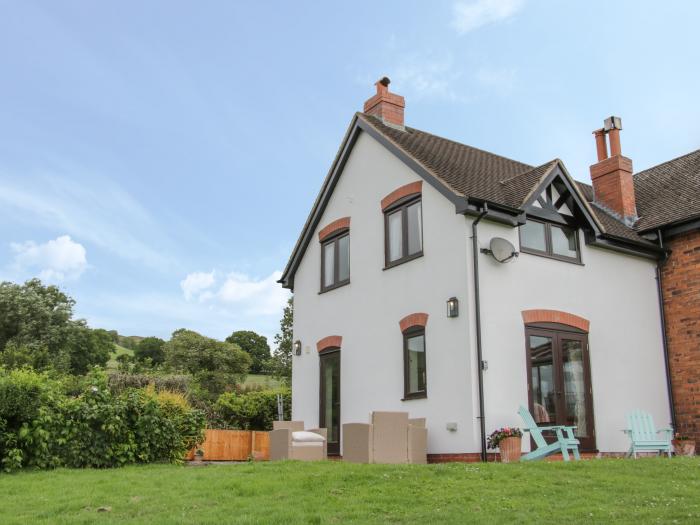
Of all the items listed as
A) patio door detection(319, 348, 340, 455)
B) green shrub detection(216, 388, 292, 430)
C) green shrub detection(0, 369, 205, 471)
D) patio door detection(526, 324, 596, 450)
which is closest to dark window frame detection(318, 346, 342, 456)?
patio door detection(319, 348, 340, 455)

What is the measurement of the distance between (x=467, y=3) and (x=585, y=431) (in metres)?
8.42

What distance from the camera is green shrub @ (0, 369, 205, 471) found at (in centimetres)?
1180

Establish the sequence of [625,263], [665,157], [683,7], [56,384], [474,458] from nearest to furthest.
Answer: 1. [474,458]
2. [56,384]
3. [683,7]
4. [625,263]
5. [665,157]

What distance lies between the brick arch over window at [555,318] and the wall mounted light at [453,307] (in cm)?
136

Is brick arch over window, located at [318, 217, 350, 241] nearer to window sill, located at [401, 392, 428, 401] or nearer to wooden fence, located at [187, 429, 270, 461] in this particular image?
window sill, located at [401, 392, 428, 401]

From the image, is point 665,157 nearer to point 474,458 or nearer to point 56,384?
point 474,458

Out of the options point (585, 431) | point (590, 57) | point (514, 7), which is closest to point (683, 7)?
point (590, 57)

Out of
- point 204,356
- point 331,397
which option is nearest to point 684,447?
point 331,397

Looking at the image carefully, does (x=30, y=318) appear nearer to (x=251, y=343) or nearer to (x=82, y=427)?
(x=251, y=343)

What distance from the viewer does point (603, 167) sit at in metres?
17.8

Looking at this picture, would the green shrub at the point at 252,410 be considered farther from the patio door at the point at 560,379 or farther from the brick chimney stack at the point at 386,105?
the patio door at the point at 560,379

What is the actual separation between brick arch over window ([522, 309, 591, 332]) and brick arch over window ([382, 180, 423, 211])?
3326 mm

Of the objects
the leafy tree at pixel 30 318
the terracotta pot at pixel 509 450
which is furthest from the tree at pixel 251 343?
the terracotta pot at pixel 509 450

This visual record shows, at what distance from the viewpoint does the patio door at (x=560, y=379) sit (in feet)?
42.9
